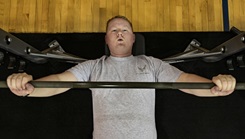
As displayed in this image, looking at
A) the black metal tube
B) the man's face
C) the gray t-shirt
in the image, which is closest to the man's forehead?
the man's face

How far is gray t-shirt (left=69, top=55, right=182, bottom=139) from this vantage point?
177 centimetres

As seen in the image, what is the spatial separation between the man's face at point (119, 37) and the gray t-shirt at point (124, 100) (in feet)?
0.31

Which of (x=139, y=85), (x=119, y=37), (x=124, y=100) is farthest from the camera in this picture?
(x=119, y=37)

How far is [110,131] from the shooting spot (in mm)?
1764

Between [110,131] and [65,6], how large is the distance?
143 centimetres

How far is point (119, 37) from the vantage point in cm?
193

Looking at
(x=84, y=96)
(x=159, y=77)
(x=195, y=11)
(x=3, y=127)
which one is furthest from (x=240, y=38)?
(x=3, y=127)

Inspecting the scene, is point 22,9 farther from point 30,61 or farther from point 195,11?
point 195,11

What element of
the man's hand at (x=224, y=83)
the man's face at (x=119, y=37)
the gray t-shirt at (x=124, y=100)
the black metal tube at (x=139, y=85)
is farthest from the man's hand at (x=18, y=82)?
the man's hand at (x=224, y=83)

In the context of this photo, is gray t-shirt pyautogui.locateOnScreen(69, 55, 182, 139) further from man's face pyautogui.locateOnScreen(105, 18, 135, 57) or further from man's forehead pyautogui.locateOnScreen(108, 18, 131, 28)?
man's forehead pyautogui.locateOnScreen(108, 18, 131, 28)

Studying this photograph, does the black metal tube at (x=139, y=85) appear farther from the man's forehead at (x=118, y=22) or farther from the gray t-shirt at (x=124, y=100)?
the man's forehead at (x=118, y=22)

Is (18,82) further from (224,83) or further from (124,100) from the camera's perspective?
(224,83)

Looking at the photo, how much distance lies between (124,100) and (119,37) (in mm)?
400

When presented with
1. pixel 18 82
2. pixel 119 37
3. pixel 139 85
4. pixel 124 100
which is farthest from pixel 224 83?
pixel 18 82
